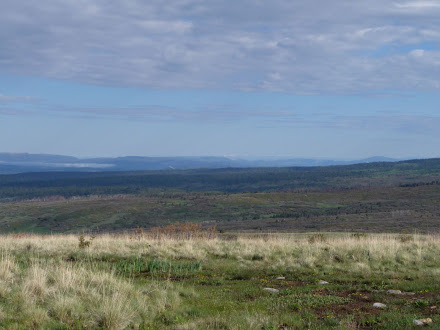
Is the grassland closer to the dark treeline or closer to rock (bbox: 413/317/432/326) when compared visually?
rock (bbox: 413/317/432/326)

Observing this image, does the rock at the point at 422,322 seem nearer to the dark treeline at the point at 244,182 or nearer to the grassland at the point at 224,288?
the grassland at the point at 224,288

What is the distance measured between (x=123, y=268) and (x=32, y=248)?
5.28 meters

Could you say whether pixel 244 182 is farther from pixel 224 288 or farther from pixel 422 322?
pixel 422 322

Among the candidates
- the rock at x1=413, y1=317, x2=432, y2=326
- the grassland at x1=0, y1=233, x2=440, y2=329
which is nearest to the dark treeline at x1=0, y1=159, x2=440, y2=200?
the grassland at x1=0, y1=233, x2=440, y2=329

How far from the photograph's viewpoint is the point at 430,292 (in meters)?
10.5

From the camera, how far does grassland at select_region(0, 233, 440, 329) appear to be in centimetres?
781

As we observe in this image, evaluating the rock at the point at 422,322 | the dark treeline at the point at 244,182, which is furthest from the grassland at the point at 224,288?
the dark treeline at the point at 244,182

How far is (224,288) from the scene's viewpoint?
11203 millimetres

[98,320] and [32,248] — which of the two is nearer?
[98,320]

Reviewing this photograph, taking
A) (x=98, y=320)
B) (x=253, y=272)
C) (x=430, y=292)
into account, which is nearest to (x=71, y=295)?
(x=98, y=320)

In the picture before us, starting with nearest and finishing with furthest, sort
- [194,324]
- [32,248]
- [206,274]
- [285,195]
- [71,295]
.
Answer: [194,324] < [71,295] < [206,274] < [32,248] < [285,195]

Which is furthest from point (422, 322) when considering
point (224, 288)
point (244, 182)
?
point (244, 182)

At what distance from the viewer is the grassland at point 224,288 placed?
781 cm

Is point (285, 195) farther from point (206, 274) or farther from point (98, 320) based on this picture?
point (98, 320)
